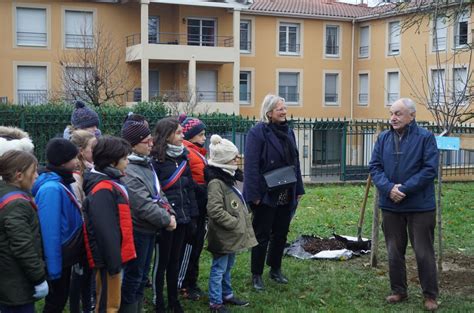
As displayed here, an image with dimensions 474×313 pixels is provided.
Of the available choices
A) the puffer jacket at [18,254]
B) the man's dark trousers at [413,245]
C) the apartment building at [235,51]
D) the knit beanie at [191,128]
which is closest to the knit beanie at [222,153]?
the knit beanie at [191,128]

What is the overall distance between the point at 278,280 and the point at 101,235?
3069 mm

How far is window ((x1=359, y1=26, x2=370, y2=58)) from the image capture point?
126 feet

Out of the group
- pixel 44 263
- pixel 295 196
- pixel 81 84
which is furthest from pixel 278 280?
pixel 81 84

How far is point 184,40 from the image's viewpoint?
33.3 metres

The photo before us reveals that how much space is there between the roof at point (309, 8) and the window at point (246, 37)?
3.10 feet

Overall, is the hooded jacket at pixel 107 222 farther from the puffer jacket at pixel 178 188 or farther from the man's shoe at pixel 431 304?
the man's shoe at pixel 431 304

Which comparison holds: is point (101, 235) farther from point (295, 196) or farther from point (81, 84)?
point (81, 84)

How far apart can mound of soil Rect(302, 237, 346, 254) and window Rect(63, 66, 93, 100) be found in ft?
59.9

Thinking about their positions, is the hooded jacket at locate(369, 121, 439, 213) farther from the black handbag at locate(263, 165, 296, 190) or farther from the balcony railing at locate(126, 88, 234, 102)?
the balcony railing at locate(126, 88, 234, 102)

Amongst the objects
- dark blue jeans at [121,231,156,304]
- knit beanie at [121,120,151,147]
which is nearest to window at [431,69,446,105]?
knit beanie at [121,120,151,147]

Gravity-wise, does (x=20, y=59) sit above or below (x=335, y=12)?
below

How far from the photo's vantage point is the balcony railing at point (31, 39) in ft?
100

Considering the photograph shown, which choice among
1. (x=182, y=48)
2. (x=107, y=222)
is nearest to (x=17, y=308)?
(x=107, y=222)

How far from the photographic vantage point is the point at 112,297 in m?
4.86
